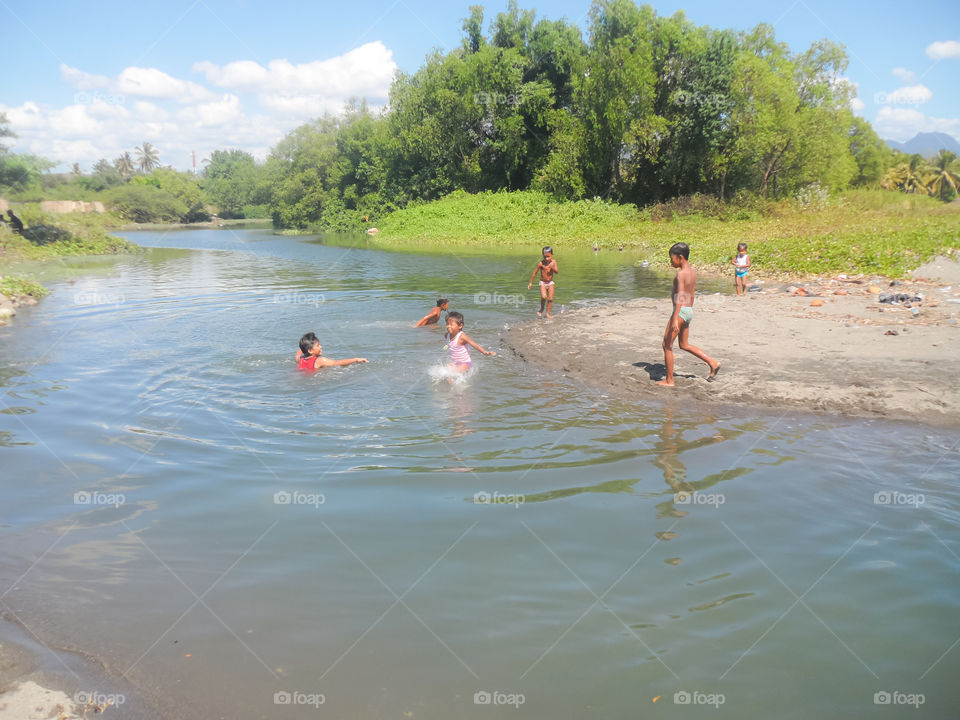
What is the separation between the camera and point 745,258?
16.6 metres

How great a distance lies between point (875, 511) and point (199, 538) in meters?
5.83

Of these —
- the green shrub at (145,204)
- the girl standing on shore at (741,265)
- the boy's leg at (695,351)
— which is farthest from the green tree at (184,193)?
the boy's leg at (695,351)

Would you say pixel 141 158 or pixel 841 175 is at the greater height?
pixel 141 158

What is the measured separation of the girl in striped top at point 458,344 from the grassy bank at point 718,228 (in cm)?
1310

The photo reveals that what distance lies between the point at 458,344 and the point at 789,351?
5.32 m

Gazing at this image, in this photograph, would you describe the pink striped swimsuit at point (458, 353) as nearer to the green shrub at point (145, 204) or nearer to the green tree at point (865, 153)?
the green tree at point (865, 153)

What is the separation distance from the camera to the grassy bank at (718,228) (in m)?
19.5

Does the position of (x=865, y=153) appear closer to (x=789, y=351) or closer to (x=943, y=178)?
(x=943, y=178)

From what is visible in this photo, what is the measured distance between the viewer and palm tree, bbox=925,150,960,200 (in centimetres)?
7631

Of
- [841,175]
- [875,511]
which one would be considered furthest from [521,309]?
[841,175]

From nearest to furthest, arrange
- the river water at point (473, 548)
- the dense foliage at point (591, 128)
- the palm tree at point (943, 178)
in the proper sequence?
the river water at point (473, 548) → the dense foliage at point (591, 128) → the palm tree at point (943, 178)

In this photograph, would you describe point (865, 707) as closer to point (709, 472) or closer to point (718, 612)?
point (718, 612)

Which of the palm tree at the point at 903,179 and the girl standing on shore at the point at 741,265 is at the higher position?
the palm tree at the point at 903,179

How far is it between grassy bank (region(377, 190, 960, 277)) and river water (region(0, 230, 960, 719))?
13730 mm
